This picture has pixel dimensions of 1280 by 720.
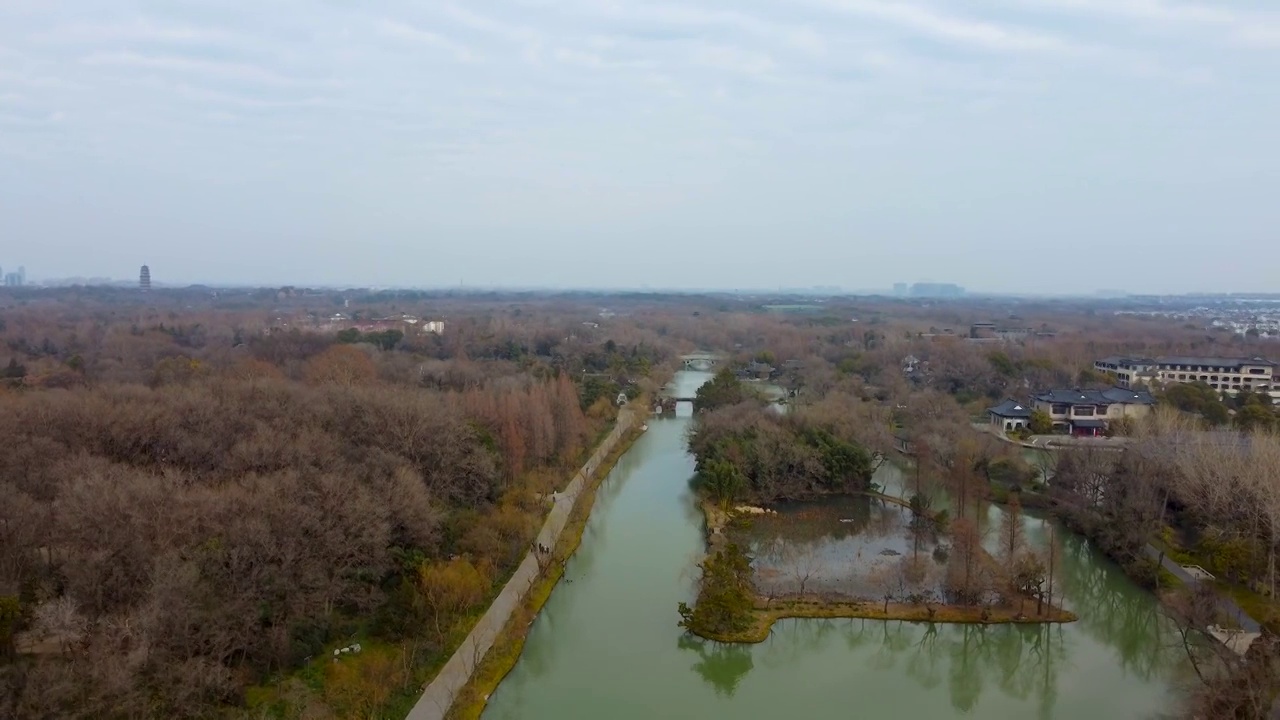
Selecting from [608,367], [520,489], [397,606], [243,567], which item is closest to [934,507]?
[520,489]

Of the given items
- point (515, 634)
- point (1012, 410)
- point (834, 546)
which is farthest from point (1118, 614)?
point (1012, 410)

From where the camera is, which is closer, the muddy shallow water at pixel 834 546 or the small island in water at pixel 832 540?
the small island in water at pixel 832 540

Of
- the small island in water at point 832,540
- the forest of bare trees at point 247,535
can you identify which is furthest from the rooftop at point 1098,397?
the forest of bare trees at point 247,535

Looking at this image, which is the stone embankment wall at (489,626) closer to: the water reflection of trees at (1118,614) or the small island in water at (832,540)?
the small island in water at (832,540)

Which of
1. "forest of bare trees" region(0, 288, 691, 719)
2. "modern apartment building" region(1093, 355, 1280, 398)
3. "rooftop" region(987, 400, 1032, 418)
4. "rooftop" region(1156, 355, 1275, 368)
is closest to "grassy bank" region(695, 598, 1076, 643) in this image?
"forest of bare trees" region(0, 288, 691, 719)

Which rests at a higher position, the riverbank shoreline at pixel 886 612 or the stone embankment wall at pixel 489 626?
the stone embankment wall at pixel 489 626

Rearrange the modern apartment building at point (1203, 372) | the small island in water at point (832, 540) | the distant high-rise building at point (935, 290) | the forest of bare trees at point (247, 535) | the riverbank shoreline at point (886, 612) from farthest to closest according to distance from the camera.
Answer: the distant high-rise building at point (935, 290), the modern apartment building at point (1203, 372), the small island in water at point (832, 540), the riverbank shoreline at point (886, 612), the forest of bare trees at point (247, 535)

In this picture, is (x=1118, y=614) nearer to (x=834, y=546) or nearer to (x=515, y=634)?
(x=834, y=546)
